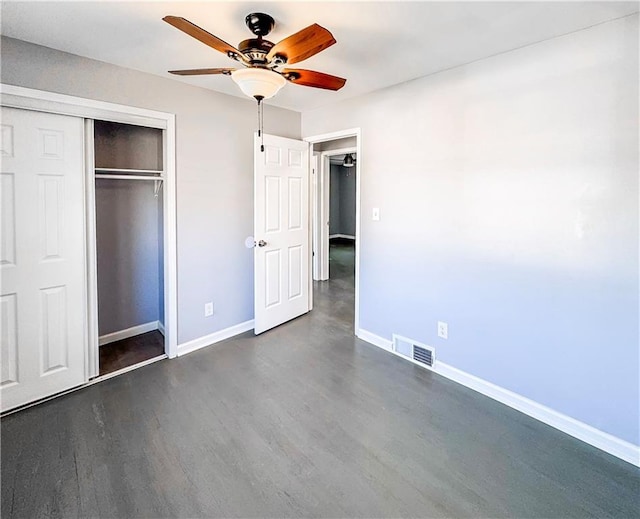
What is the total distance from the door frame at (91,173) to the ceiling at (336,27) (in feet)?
1.07

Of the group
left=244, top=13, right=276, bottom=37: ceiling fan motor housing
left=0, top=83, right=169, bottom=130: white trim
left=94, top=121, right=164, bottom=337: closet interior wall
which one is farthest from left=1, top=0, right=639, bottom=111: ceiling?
left=94, top=121, right=164, bottom=337: closet interior wall

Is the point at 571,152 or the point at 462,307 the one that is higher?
the point at 571,152

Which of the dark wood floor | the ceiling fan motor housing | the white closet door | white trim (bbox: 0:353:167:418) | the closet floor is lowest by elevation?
the dark wood floor

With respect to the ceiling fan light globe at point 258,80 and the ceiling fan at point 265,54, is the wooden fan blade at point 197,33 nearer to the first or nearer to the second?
the ceiling fan at point 265,54

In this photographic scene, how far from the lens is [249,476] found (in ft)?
6.18

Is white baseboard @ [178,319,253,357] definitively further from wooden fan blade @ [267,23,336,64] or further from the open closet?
wooden fan blade @ [267,23,336,64]

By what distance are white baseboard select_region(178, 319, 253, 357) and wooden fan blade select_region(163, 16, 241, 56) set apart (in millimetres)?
2491

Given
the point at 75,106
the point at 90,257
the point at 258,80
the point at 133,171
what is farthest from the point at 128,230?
the point at 258,80

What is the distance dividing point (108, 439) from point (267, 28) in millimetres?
2539

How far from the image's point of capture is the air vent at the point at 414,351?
3.09 metres

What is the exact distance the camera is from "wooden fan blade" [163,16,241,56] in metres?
1.52

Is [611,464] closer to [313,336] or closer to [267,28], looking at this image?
[313,336]

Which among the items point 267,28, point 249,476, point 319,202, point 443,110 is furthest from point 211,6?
point 319,202

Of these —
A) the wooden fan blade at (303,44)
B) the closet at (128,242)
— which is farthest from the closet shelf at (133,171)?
the wooden fan blade at (303,44)
